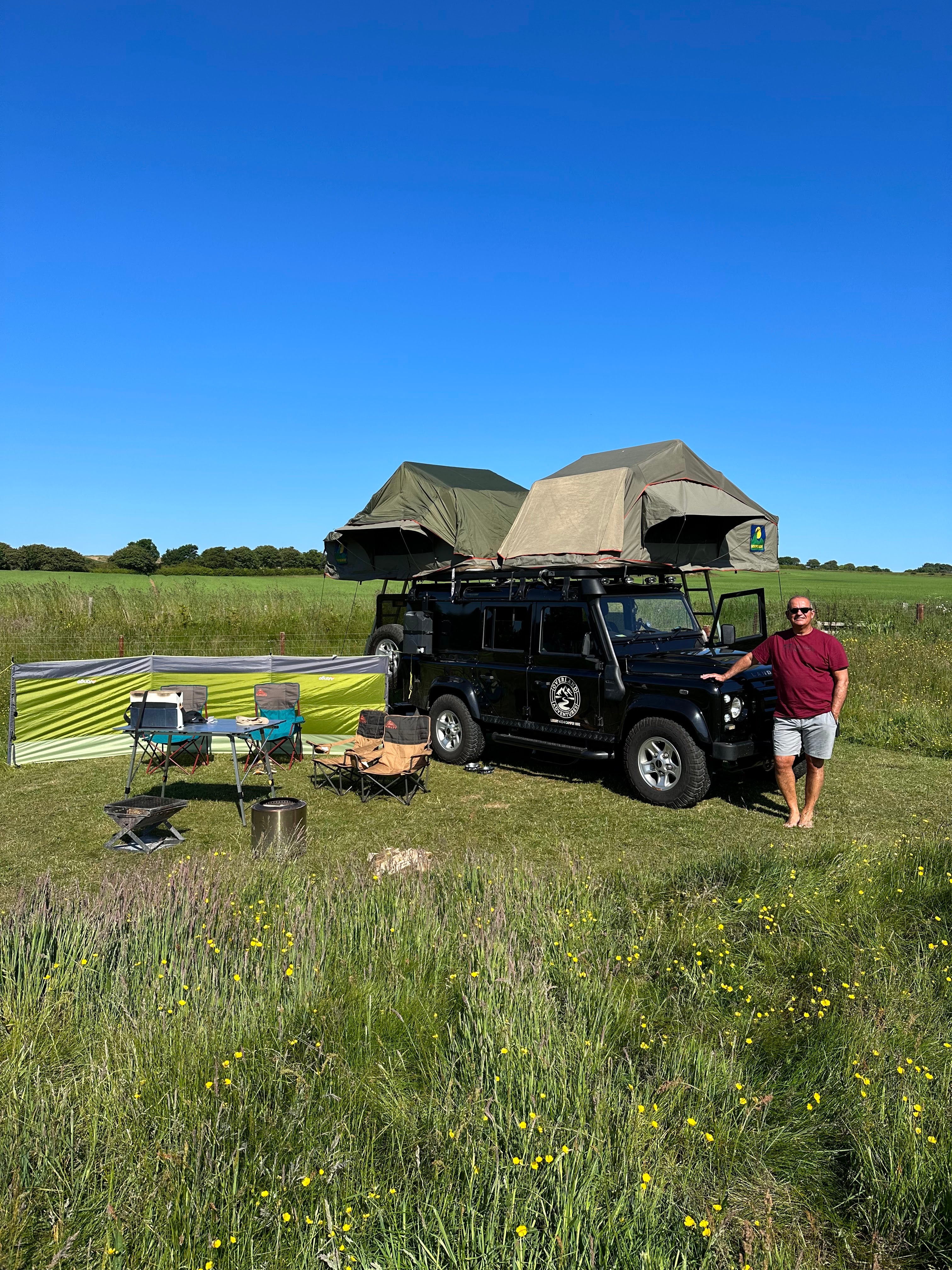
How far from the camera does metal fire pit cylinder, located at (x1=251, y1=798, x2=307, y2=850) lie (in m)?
6.51

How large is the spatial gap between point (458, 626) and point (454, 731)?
50.5 inches

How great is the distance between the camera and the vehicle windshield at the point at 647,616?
839 cm

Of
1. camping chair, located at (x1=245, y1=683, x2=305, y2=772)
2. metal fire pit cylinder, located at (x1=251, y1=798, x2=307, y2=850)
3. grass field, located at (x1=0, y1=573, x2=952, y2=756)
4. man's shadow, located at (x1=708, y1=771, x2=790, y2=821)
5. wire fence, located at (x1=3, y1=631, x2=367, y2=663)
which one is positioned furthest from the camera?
wire fence, located at (x1=3, y1=631, x2=367, y2=663)

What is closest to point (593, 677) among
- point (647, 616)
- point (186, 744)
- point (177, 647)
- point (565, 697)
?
point (565, 697)

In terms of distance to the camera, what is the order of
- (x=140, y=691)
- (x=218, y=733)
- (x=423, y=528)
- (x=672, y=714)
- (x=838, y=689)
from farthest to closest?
(x=423, y=528) < (x=140, y=691) < (x=672, y=714) < (x=218, y=733) < (x=838, y=689)

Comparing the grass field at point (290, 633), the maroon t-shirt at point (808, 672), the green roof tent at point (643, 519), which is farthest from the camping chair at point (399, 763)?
the grass field at point (290, 633)

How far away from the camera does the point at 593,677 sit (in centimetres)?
817

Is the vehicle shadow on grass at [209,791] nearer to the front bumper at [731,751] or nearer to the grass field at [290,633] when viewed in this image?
the grass field at [290,633]

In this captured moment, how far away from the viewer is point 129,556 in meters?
57.4

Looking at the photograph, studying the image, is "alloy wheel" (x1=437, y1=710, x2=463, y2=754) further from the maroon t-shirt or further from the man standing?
the maroon t-shirt

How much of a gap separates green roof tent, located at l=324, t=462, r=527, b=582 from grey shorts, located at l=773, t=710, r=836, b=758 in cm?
478

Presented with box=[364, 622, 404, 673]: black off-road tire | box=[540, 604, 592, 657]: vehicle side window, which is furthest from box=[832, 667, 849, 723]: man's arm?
box=[364, 622, 404, 673]: black off-road tire

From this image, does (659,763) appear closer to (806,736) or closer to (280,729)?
(806,736)

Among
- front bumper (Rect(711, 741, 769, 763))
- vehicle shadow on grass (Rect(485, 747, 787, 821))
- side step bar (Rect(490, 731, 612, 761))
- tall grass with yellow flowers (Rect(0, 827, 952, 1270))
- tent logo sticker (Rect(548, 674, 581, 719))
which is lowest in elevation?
vehicle shadow on grass (Rect(485, 747, 787, 821))
